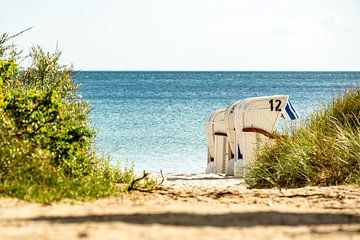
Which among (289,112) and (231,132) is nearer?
(289,112)

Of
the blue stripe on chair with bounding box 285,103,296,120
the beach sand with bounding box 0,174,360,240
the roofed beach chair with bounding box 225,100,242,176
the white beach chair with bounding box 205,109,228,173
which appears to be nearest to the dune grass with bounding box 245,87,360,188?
the beach sand with bounding box 0,174,360,240

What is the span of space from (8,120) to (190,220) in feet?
13.2

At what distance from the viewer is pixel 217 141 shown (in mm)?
19781

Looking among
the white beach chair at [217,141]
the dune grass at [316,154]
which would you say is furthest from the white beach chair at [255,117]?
the dune grass at [316,154]

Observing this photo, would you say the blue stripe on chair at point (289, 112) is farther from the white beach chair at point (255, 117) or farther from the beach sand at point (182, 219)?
the beach sand at point (182, 219)

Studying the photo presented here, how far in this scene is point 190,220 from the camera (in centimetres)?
601

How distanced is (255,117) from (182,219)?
11088 millimetres

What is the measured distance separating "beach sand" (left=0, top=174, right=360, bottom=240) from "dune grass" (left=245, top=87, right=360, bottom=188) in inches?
92.4

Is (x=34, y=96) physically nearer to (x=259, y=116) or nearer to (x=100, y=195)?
(x=100, y=195)

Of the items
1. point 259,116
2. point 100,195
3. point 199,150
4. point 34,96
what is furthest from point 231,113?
point 199,150

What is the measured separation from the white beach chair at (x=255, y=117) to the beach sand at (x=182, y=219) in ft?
27.4

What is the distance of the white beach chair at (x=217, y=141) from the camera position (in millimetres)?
19688

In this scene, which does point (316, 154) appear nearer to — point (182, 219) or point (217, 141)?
point (182, 219)

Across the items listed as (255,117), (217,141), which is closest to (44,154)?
(255,117)
